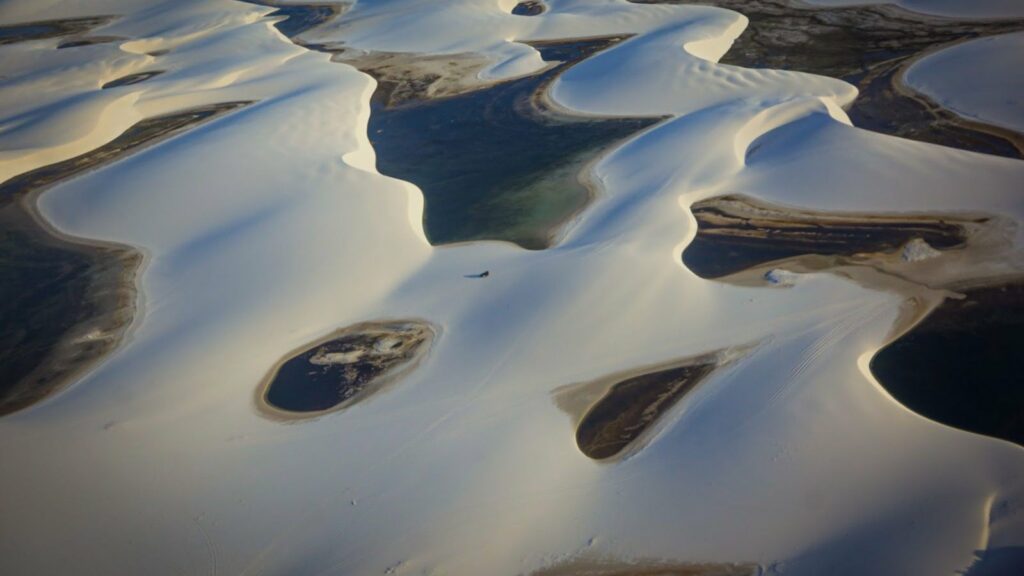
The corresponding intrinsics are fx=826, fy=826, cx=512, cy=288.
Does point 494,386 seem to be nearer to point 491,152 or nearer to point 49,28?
point 491,152

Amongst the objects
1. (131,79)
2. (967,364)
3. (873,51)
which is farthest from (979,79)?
(131,79)

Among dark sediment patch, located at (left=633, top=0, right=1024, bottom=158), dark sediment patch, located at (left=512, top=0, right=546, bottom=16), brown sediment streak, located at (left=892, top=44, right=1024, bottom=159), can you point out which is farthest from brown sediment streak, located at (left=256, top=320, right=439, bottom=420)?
dark sediment patch, located at (left=512, top=0, right=546, bottom=16)

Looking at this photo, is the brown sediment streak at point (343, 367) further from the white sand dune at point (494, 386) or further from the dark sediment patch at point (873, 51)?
the dark sediment patch at point (873, 51)

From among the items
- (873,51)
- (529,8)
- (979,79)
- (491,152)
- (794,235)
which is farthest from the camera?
(529,8)

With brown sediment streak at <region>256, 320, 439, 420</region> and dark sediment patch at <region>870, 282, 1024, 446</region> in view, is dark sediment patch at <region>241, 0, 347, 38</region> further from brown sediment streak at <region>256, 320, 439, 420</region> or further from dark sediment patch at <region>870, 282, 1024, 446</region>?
dark sediment patch at <region>870, 282, 1024, 446</region>

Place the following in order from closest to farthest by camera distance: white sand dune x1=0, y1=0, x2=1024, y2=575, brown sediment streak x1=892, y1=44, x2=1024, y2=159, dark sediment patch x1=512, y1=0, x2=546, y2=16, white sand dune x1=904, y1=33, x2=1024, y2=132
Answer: white sand dune x1=0, y1=0, x2=1024, y2=575 < brown sediment streak x1=892, y1=44, x2=1024, y2=159 < white sand dune x1=904, y1=33, x2=1024, y2=132 < dark sediment patch x1=512, y1=0, x2=546, y2=16

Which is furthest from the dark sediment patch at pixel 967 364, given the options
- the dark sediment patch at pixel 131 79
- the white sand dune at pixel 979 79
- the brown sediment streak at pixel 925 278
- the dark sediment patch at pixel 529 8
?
the dark sediment patch at pixel 131 79
